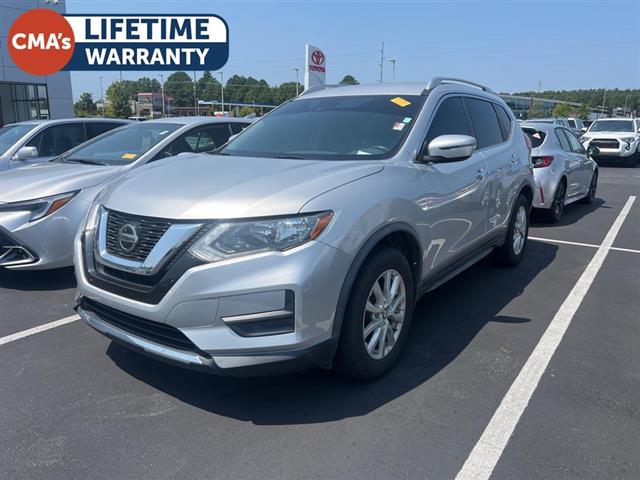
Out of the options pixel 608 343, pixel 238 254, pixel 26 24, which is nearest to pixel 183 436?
pixel 238 254

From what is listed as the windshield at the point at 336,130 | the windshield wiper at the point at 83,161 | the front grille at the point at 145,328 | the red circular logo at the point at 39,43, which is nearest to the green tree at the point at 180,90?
the red circular logo at the point at 39,43

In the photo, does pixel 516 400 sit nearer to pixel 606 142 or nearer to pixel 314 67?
pixel 314 67

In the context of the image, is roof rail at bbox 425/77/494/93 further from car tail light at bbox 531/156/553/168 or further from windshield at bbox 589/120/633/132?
windshield at bbox 589/120/633/132

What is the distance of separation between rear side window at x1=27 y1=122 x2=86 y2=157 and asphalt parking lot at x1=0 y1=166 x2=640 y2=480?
149 inches

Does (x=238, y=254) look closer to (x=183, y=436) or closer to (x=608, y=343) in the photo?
(x=183, y=436)

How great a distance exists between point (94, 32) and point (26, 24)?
6257mm

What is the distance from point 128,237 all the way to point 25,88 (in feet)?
96.6

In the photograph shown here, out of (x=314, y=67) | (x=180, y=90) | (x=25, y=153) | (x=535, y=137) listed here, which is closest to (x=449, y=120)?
(x=535, y=137)

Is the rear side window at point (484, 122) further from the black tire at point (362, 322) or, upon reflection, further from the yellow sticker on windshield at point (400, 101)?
the black tire at point (362, 322)

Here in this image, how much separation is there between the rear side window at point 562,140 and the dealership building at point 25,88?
85.0 feet

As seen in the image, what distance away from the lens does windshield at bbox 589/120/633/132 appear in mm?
21453

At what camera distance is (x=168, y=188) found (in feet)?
A: 9.74

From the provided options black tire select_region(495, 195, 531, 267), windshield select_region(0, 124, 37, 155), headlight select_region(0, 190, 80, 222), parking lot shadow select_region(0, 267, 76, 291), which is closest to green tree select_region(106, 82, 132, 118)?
windshield select_region(0, 124, 37, 155)

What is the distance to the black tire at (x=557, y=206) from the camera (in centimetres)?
842
